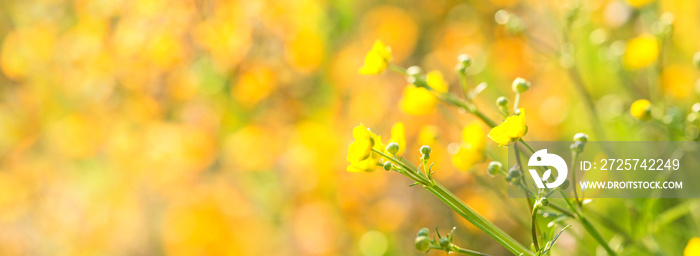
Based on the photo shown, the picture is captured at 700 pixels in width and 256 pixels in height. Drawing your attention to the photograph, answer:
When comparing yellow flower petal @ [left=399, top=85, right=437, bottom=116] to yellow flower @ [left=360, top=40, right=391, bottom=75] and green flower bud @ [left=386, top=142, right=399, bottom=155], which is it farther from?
green flower bud @ [left=386, top=142, right=399, bottom=155]

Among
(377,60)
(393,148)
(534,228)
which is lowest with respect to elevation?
(534,228)

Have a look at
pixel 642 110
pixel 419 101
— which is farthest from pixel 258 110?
pixel 642 110

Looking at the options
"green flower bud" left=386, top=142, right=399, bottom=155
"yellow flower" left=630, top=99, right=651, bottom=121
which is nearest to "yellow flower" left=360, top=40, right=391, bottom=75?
"green flower bud" left=386, top=142, right=399, bottom=155

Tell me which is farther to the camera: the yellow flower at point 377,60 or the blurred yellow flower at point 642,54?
the blurred yellow flower at point 642,54

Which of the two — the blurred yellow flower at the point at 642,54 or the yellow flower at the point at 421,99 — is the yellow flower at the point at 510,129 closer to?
the yellow flower at the point at 421,99

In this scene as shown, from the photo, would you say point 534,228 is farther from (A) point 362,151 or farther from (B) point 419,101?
(B) point 419,101

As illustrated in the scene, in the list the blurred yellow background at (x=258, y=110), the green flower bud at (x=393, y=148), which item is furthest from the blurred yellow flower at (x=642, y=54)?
the green flower bud at (x=393, y=148)
